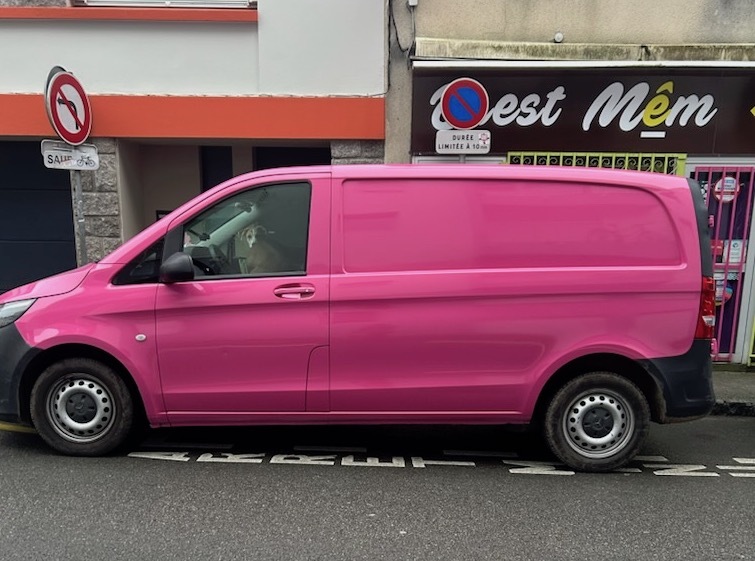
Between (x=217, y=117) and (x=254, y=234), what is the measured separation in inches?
134

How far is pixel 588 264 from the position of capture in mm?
3645

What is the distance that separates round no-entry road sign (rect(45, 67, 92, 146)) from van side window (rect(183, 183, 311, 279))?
8.40 feet

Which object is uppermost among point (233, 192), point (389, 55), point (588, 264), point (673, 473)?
point (389, 55)

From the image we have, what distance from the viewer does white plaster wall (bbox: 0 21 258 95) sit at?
6.50 m

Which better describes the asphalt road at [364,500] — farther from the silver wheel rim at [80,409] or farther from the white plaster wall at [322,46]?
the white plaster wall at [322,46]

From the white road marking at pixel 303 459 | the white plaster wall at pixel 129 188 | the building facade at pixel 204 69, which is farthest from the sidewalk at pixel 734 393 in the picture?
the white plaster wall at pixel 129 188

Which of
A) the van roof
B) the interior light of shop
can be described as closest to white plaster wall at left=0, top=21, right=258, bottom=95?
the interior light of shop

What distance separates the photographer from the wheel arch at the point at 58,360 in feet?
12.3

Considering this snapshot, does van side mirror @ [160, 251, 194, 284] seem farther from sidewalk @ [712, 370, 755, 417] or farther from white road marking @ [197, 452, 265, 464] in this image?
sidewalk @ [712, 370, 755, 417]

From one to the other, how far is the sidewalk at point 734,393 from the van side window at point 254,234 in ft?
14.0

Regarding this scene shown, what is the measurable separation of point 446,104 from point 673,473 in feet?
13.0

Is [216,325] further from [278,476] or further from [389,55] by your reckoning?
[389,55]

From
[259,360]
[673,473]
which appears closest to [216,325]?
[259,360]

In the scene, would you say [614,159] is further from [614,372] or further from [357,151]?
[614,372]
